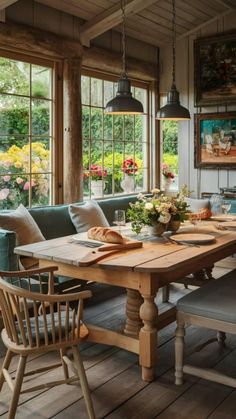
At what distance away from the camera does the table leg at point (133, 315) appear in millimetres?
3107

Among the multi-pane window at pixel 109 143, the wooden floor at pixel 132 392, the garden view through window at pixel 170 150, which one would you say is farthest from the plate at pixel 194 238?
the garden view through window at pixel 170 150

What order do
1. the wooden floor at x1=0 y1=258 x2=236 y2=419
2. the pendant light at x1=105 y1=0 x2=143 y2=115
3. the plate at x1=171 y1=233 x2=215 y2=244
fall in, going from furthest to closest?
the pendant light at x1=105 y1=0 x2=143 y2=115 → the plate at x1=171 y1=233 x2=215 y2=244 → the wooden floor at x1=0 y1=258 x2=236 y2=419

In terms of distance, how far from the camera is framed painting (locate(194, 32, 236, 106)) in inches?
248

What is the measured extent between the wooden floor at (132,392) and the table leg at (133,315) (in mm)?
193

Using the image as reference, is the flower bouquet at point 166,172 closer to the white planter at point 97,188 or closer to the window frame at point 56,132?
the white planter at point 97,188

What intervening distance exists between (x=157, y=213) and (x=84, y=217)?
139cm

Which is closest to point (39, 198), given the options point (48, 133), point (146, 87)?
point (48, 133)

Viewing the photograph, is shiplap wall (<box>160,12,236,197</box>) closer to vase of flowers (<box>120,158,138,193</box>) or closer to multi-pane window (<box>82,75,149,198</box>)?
multi-pane window (<box>82,75,149,198</box>)

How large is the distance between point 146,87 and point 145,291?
15.5 ft

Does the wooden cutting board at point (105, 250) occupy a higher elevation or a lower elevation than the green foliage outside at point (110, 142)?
lower

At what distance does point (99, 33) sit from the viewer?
5422 millimetres

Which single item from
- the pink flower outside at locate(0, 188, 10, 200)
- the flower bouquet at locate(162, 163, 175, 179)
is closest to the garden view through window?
the flower bouquet at locate(162, 163, 175, 179)

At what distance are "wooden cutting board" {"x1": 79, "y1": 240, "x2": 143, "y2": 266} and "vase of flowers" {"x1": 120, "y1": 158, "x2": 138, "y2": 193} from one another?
10.1 ft

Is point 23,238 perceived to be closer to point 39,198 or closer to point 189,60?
point 39,198
